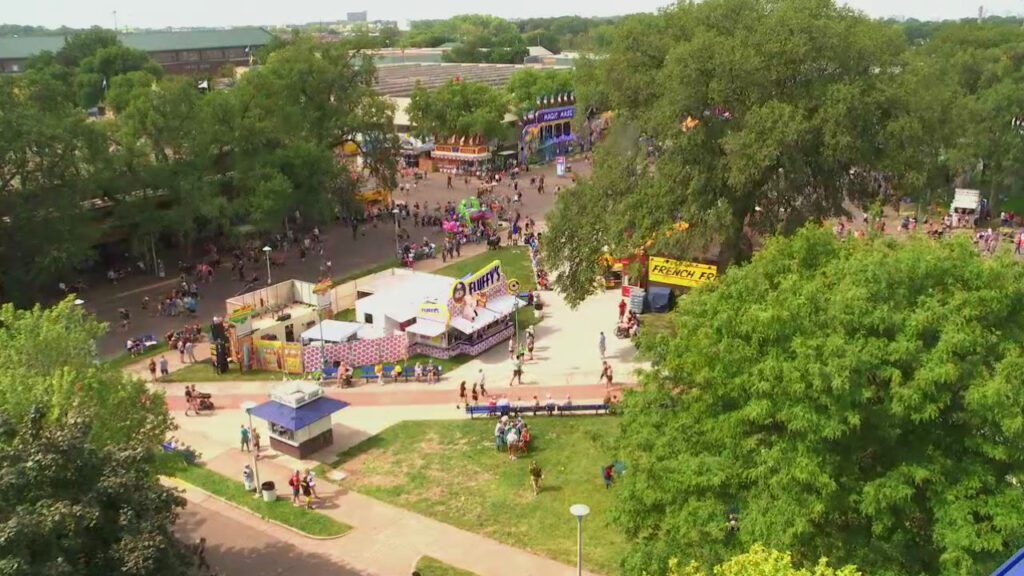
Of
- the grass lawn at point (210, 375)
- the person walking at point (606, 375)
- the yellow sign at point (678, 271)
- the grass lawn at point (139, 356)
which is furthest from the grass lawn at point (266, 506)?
the yellow sign at point (678, 271)

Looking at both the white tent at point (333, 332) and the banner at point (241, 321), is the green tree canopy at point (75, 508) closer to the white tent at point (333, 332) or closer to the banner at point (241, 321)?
the banner at point (241, 321)

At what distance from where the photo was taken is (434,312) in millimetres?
34500

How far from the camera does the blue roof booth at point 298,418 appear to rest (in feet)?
86.3

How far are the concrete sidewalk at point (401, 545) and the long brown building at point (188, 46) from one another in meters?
127

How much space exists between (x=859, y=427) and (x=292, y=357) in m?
23.9

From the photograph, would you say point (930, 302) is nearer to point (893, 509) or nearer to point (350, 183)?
point (893, 509)

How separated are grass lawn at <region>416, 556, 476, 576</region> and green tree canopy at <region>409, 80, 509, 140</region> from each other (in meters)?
59.0

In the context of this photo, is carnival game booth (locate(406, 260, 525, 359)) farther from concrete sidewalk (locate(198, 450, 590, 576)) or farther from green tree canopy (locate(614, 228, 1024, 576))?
green tree canopy (locate(614, 228, 1024, 576))

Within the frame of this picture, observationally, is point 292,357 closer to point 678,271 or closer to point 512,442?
point 512,442

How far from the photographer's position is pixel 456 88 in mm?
78312

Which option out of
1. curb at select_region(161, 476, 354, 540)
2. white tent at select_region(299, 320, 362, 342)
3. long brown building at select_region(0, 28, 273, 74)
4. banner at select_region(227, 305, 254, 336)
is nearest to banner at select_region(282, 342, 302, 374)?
white tent at select_region(299, 320, 362, 342)

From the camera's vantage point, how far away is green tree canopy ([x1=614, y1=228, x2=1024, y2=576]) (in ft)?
44.0

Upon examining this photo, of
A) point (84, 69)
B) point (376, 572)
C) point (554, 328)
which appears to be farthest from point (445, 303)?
point (84, 69)

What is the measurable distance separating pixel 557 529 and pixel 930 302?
1129cm
